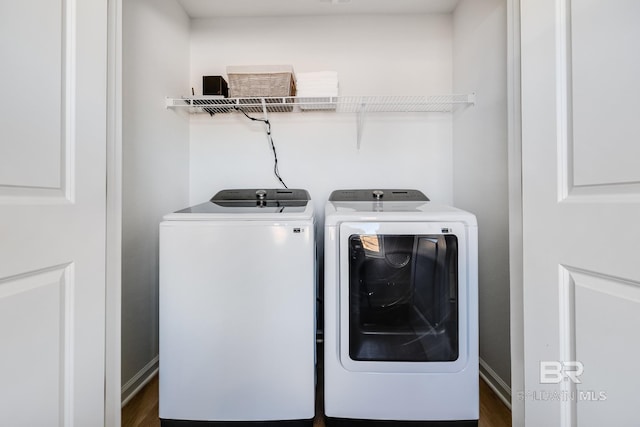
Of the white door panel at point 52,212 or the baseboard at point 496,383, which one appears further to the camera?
the baseboard at point 496,383

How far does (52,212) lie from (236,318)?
2.52ft

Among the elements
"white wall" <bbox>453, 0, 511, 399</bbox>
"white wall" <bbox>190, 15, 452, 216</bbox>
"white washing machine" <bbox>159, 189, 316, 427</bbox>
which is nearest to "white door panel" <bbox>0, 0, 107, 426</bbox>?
"white washing machine" <bbox>159, 189, 316, 427</bbox>

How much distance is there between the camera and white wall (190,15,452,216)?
202 cm

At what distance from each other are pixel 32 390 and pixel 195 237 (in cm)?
66

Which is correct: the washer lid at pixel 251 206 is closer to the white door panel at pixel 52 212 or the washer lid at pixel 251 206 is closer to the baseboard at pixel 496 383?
the white door panel at pixel 52 212

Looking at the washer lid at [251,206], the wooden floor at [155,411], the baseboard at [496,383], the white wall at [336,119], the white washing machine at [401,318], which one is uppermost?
the white wall at [336,119]

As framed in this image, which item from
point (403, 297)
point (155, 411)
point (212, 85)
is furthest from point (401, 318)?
point (212, 85)

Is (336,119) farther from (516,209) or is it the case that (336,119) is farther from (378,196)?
(516,209)

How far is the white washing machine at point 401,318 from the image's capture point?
122cm

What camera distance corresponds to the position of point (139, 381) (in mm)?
1534

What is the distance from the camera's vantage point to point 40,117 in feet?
2.28

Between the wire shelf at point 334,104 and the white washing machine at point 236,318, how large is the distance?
0.94 m

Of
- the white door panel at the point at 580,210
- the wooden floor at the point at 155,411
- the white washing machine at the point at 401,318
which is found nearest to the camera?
the white door panel at the point at 580,210

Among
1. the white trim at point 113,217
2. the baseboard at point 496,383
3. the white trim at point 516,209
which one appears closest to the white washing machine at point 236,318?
the white trim at point 113,217
